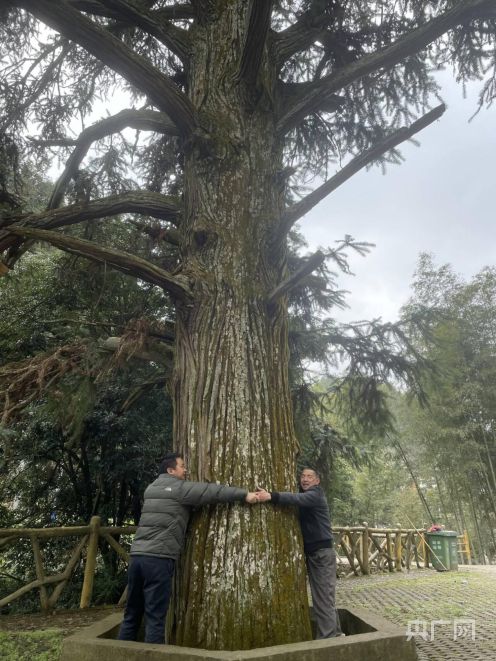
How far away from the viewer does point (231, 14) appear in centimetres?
405

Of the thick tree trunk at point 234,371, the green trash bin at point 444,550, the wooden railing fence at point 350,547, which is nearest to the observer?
the thick tree trunk at point 234,371

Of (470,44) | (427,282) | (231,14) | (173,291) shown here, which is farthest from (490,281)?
(173,291)

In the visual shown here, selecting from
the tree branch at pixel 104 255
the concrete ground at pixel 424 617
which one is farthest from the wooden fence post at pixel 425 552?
the tree branch at pixel 104 255

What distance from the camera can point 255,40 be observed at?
10.3 ft

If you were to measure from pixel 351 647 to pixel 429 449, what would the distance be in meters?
14.9

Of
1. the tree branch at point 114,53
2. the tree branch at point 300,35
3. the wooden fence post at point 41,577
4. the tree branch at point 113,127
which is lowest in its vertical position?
the wooden fence post at point 41,577

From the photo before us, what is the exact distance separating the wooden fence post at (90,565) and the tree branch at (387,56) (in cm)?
585

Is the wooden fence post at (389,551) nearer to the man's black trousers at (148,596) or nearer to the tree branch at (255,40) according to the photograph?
the man's black trousers at (148,596)

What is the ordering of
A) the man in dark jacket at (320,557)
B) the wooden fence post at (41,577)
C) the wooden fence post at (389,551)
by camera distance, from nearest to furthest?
the man in dark jacket at (320,557) < the wooden fence post at (41,577) < the wooden fence post at (389,551)

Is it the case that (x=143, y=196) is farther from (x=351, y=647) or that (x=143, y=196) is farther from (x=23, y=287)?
(x=23, y=287)

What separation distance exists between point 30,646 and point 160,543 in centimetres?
277

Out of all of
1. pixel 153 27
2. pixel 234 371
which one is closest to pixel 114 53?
pixel 153 27

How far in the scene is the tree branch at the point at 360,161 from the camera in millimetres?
2670

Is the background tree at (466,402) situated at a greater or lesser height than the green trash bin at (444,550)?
greater
